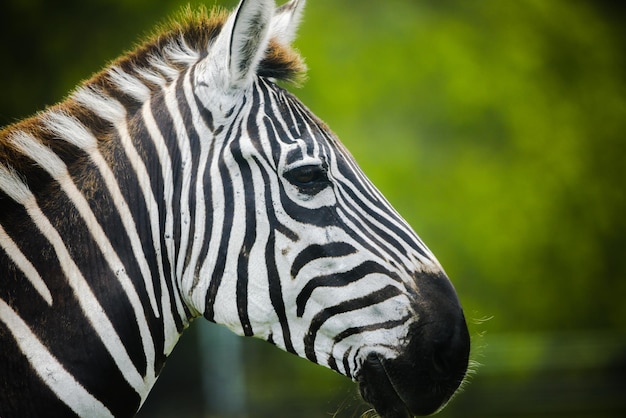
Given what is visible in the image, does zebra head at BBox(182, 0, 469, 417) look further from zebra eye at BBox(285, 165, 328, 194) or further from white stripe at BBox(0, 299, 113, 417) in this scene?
white stripe at BBox(0, 299, 113, 417)

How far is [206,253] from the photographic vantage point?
108 inches

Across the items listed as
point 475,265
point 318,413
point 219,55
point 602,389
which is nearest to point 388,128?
point 475,265

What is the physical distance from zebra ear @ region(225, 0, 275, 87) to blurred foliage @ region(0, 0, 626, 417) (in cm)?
942

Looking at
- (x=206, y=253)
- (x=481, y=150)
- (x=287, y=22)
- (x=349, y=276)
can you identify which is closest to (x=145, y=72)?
(x=287, y=22)

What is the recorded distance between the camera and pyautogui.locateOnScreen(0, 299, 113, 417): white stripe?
2.54 m

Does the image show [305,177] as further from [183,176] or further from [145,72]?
[145,72]

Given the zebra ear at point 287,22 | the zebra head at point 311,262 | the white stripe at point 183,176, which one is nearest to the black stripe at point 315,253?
the zebra head at point 311,262

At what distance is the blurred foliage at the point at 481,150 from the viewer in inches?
468

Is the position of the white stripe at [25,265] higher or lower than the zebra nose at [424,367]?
higher

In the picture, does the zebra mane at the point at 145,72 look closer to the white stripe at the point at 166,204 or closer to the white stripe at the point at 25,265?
the white stripe at the point at 166,204

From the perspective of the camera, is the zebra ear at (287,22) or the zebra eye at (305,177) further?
the zebra ear at (287,22)

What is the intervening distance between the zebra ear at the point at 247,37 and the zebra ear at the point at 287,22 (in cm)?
51

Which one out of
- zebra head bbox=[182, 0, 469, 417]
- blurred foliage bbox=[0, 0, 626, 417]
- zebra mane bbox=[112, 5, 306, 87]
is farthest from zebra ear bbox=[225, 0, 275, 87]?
blurred foliage bbox=[0, 0, 626, 417]

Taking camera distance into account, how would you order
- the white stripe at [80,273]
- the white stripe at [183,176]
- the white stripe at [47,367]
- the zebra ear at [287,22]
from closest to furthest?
the white stripe at [47,367] → the white stripe at [80,273] → the white stripe at [183,176] → the zebra ear at [287,22]
